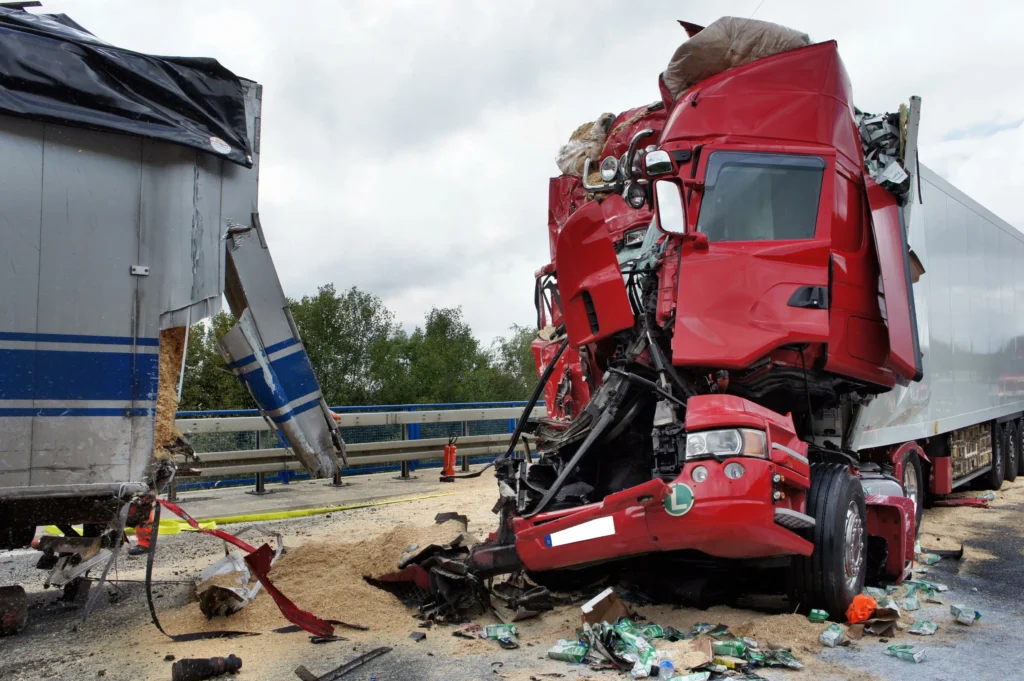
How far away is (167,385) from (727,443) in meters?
3.35

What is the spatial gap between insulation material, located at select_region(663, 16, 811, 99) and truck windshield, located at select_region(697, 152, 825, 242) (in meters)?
0.89

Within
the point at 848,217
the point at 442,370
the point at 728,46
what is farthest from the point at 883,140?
the point at 442,370

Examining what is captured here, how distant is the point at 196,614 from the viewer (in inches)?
198

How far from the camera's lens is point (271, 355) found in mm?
5156

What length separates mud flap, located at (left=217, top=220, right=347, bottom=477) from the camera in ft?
16.5

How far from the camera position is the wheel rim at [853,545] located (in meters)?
4.94

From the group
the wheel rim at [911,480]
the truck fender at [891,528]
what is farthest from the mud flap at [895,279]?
the wheel rim at [911,480]

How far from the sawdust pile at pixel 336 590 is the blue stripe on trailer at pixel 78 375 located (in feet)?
5.16

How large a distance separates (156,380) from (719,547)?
343cm

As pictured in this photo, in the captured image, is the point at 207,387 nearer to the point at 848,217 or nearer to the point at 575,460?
the point at 575,460

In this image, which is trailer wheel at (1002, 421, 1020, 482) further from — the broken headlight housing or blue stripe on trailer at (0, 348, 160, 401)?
blue stripe on trailer at (0, 348, 160, 401)

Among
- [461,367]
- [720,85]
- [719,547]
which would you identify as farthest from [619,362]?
[461,367]

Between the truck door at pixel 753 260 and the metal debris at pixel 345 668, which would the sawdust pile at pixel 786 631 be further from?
the metal debris at pixel 345 668

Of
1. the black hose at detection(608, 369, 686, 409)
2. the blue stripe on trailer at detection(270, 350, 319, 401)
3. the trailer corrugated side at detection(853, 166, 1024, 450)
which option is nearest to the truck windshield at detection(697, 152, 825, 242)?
A: the black hose at detection(608, 369, 686, 409)
